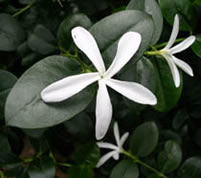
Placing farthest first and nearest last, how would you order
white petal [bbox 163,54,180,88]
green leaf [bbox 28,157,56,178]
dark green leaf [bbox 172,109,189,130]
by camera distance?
dark green leaf [bbox 172,109,189,130], green leaf [bbox 28,157,56,178], white petal [bbox 163,54,180,88]

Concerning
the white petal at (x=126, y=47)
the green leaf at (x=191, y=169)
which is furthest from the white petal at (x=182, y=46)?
the green leaf at (x=191, y=169)

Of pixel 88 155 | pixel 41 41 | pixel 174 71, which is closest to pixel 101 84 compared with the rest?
pixel 174 71

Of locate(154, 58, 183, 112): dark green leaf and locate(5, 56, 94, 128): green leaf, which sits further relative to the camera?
locate(154, 58, 183, 112): dark green leaf

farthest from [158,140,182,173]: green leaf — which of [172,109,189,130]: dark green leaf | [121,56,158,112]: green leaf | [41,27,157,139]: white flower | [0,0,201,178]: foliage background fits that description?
[41,27,157,139]: white flower

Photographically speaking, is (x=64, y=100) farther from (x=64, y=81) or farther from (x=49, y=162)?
(x=49, y=162)

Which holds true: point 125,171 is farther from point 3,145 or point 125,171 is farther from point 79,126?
point 3,145

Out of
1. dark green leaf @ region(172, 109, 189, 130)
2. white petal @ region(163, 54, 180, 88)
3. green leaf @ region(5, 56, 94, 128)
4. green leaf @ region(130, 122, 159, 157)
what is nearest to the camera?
green leaf @ region(5, 56, 94, 128)

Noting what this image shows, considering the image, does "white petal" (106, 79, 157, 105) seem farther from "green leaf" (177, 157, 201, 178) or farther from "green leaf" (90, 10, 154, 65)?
"green leaf" (177, 157, 201, 178)

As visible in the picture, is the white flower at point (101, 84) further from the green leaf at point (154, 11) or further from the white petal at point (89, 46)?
the green leaf at point (154, 11)
